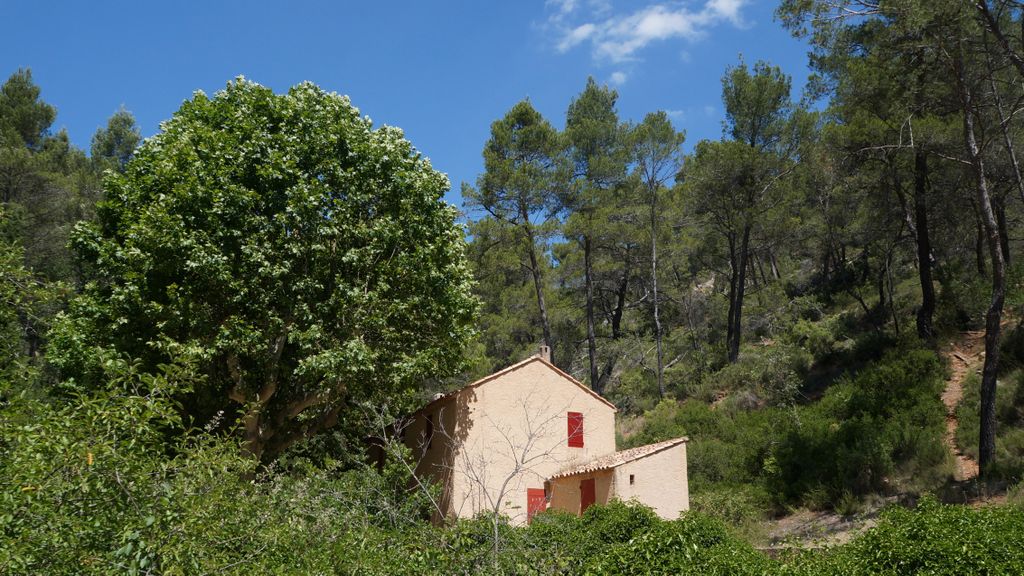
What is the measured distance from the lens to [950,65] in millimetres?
16859

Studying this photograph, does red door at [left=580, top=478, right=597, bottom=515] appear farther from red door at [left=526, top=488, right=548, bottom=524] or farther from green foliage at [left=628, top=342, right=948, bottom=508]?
green foliage at [left=628, top=342, right=948, bottom=508]

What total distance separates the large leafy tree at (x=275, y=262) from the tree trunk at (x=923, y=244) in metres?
15.0

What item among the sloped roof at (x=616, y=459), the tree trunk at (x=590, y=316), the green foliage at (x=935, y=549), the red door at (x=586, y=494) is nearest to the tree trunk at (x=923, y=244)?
the sloped roof at (x=616, y=459)

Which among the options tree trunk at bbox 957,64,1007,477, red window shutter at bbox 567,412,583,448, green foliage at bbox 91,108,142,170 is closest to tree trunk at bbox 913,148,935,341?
tree trunk at bbox 957,64,1007,477

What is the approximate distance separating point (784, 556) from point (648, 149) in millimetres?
23227

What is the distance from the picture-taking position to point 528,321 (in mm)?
34656

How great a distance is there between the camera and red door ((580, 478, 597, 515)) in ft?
65.1

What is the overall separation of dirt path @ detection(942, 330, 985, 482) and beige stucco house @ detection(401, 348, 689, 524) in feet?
21.7

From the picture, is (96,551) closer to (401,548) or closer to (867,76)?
(401,548)

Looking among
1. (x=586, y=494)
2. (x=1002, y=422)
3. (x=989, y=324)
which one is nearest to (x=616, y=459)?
(x=586, y=494)

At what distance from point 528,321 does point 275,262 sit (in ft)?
68.7

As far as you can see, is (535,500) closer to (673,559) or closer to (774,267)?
(673,559)

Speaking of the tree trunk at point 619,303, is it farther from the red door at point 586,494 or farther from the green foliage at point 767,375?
the red door at point 586,494

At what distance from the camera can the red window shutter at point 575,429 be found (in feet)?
69.9
